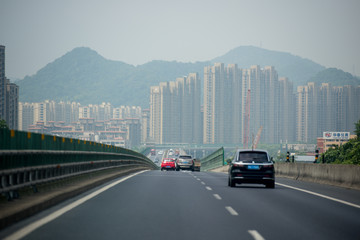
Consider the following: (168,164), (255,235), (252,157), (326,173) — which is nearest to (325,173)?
(326,173)

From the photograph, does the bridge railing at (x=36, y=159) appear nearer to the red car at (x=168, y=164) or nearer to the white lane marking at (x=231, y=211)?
the white lane marking at (x=231, y=211)

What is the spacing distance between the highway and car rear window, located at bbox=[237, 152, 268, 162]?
5934mm

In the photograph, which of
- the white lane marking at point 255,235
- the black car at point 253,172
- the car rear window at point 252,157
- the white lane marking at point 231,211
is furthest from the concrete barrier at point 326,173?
the white lane marking at point 255,235

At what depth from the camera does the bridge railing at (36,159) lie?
35.3ft

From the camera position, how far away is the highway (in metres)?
8.88

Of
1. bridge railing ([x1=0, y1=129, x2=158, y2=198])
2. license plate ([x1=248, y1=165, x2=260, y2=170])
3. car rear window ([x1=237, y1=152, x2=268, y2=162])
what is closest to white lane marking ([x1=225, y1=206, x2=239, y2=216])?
bridge railing ([x1=0, y1=129, x2=158, y2=198])

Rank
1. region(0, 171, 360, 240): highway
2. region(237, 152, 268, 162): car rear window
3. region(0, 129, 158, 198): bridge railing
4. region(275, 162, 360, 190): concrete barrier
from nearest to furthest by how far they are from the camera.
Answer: region(0, 171, 360, 240): highway < region(0, 129, 158, 198): bridge railing < region(275, 162, 360, 190): concrete barrier < region(237, 152, 268, 162): car rear window

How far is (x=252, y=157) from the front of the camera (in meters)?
22.2

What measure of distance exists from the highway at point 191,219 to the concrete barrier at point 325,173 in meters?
5.35

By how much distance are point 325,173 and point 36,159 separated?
50.1ft

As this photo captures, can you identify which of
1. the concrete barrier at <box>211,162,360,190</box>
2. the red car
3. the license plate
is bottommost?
the red car

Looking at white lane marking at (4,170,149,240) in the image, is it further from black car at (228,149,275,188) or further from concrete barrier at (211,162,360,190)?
concrete barrier at (211,162,360,190)

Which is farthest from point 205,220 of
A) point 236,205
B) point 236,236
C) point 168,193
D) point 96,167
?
point 96,167

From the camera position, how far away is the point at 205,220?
10.8 metres
